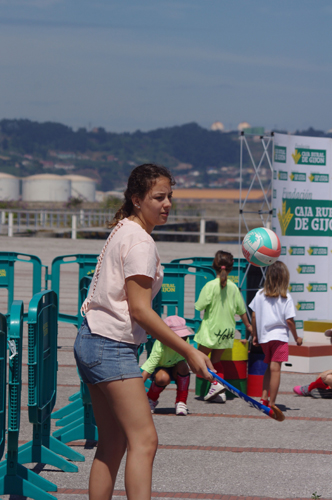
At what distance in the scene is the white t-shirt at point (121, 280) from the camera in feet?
9.85

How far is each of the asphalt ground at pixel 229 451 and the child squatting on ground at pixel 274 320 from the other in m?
0.46

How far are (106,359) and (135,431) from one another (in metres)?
0.33

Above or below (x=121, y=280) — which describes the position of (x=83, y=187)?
above

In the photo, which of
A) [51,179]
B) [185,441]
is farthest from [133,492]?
[51,179]

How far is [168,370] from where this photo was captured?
6129 millimetres

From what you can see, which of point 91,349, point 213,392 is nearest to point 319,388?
point 213,392

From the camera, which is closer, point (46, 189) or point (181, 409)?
point (181, 409)

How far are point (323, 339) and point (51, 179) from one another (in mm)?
99329

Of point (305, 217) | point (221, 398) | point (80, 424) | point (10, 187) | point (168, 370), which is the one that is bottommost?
point (221, 398)

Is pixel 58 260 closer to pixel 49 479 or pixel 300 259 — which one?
pixel 300 259

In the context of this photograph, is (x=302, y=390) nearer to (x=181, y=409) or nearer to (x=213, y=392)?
(x=213, y=392)

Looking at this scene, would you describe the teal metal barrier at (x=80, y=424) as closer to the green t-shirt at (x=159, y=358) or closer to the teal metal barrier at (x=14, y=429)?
the green t-shirt at (x=159, y=358)

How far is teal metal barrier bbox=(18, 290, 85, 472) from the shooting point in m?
4.00

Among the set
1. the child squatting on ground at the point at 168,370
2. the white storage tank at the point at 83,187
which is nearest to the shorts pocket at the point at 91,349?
the child squatting on ground at the point at 168,370
